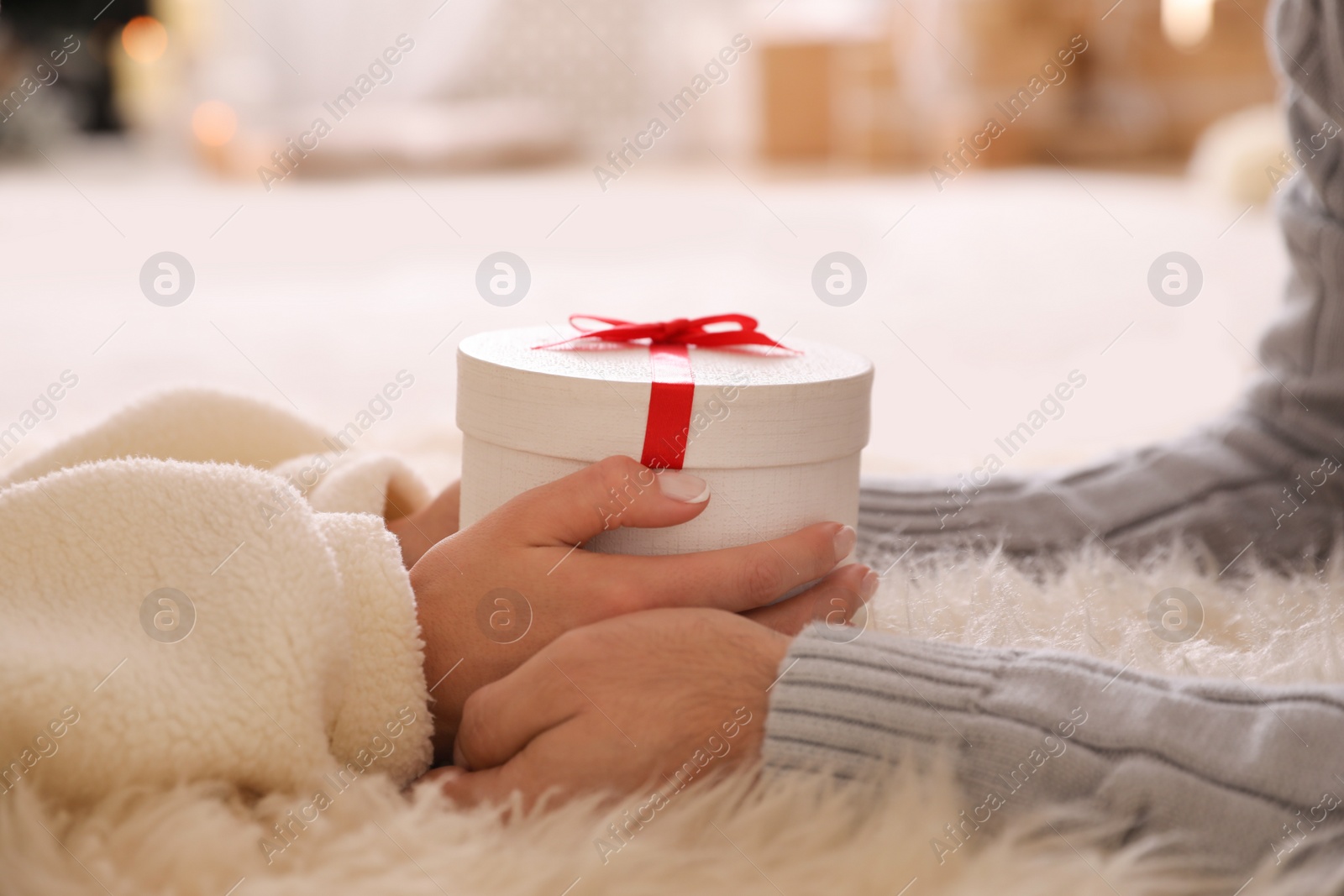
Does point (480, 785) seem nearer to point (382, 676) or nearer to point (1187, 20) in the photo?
point (382, 676)

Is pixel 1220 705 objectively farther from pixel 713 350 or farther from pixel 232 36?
pixel 232 36

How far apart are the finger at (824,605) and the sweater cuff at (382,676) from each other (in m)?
0.18

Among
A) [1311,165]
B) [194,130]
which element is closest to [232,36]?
[194,130]

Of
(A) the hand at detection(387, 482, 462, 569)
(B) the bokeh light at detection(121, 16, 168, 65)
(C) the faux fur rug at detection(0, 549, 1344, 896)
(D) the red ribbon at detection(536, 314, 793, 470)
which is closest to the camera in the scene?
(C) the faux fur rug at detection(0, 549, 1344, 896)

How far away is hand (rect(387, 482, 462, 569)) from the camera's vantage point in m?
0.73

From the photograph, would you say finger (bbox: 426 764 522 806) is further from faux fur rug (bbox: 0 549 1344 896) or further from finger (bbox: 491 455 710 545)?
finger (bbox: 491 455 710 545)

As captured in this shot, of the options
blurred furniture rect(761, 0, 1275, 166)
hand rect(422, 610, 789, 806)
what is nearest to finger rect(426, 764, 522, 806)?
hand rect(422, 610, 789, 806)

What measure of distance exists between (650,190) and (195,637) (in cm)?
305

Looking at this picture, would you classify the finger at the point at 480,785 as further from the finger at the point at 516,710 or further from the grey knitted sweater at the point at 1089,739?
the grey knitted sweater at the point at 1089,739

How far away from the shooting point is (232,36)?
4348 mm

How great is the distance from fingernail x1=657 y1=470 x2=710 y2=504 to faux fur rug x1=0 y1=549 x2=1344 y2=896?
5.5 inches

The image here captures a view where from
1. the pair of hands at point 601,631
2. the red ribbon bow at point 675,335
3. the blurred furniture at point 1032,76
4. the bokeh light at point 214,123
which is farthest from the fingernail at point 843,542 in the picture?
the bokeh light at point 214,123

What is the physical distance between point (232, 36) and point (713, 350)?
4.34 metres

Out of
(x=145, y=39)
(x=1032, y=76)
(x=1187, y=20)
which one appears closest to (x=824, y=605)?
(x=1032, y=76)
